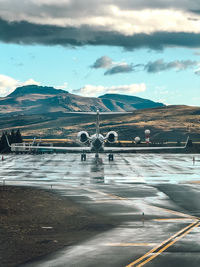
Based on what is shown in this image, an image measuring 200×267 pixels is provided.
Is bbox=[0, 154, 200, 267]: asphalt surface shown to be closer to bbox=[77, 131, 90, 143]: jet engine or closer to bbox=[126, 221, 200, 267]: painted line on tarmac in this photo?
bbox=[126, 221, 200, 267]: painted line on tarmac

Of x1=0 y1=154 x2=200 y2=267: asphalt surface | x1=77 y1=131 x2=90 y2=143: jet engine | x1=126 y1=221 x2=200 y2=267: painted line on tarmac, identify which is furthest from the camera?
x1=77 y1=131 x2=90 y2=143: jet engine

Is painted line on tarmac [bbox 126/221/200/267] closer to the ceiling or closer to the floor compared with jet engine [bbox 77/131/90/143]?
closer to the floor

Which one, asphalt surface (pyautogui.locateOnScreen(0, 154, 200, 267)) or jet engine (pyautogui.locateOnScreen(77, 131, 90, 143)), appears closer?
asphalt surface (pyautogui.locateOnScreen(0, 154, 200, 267))

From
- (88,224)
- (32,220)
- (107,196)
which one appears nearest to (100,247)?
(88,224)

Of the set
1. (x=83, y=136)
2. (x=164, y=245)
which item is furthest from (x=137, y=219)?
(x=83, y=136)

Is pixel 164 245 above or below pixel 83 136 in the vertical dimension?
below

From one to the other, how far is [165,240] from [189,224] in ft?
14.8

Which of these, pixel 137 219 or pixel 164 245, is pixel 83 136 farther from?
pixel 164 245

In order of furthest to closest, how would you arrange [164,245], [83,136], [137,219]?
[83,136]
[137,219]
[164,245]

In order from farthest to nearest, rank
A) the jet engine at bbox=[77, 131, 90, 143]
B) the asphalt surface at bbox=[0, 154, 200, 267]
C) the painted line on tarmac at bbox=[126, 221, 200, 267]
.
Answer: the jet engine at bbox=[77, 131, 90, 143], the asphalt surface at bbox=[0, 154, 200, 267], the painted line on tarmac at bbox=[126, 221, 200, 267]

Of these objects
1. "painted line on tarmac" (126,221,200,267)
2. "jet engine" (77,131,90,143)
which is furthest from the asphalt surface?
"jet engine" (77,131,90,143)

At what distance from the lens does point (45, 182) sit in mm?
45406

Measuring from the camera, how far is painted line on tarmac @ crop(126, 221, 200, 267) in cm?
1650

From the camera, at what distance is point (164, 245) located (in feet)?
62.8
